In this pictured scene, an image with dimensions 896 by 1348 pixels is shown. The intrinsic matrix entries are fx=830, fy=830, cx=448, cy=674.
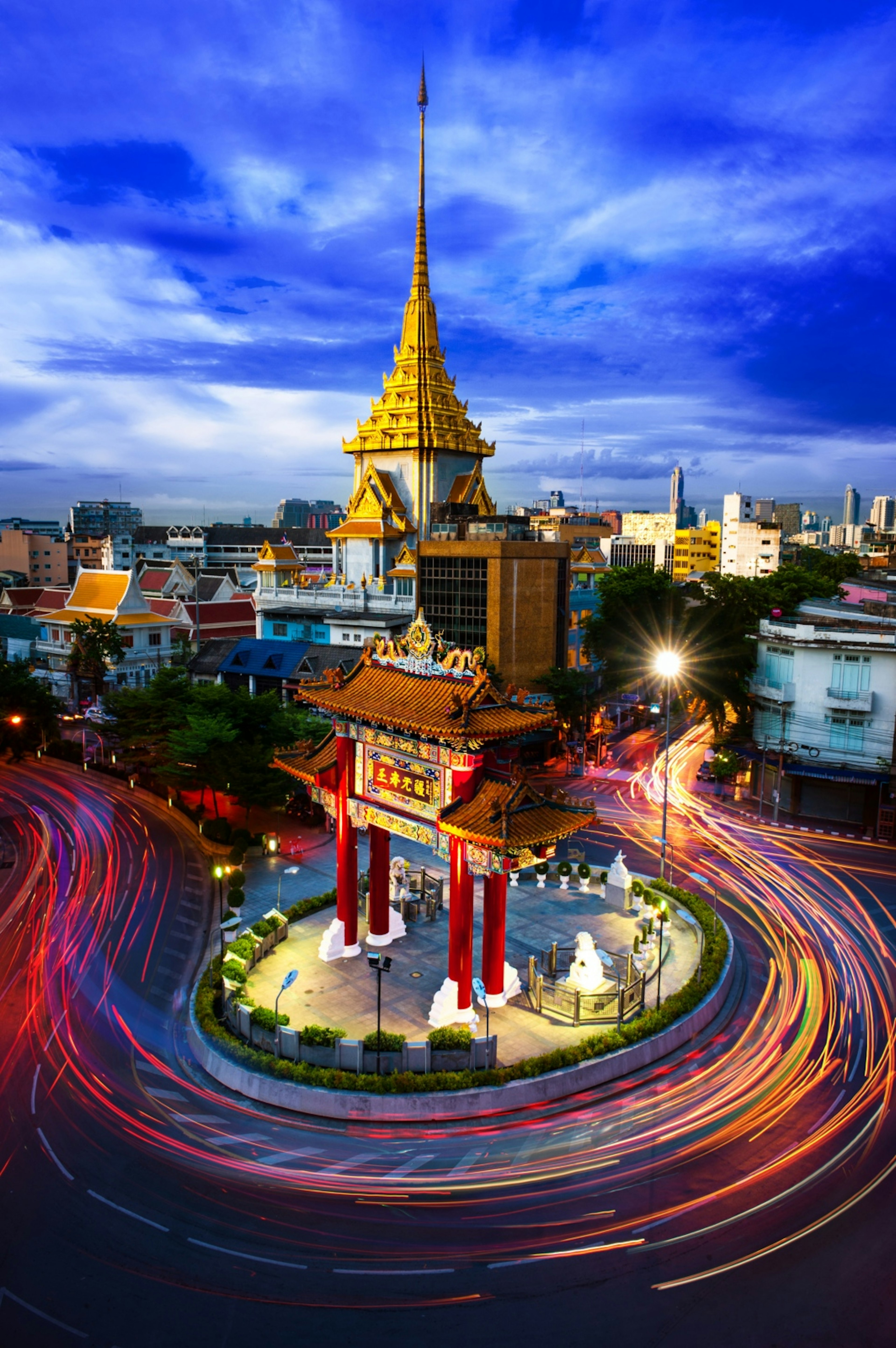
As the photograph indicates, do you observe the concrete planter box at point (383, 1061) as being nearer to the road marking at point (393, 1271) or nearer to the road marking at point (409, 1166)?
the road marking at point (409, 1166)

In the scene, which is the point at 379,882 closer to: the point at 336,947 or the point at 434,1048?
Answer: the point at 336,947

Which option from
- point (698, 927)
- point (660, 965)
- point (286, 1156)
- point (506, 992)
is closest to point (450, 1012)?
point (506, 992)

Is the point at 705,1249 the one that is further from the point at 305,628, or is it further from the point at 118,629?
the point at 118,629

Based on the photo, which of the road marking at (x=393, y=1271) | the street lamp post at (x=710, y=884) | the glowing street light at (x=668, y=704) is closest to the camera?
the road marking at (x=393, y=1271)

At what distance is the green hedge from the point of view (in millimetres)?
19578

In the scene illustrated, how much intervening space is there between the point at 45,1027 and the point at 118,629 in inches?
1945

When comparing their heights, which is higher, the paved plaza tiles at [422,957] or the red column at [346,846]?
the red column at [346,846]

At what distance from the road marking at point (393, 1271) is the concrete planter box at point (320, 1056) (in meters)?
5.55

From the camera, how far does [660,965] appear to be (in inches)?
940

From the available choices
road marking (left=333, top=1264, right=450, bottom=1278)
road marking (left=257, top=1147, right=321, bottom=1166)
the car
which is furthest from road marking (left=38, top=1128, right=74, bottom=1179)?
the car

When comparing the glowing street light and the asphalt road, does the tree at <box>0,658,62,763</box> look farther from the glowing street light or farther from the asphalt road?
the glowing street light

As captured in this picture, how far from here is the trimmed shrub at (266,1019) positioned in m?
21.2

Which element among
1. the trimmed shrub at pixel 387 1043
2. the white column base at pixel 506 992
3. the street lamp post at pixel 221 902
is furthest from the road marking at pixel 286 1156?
the street lamp post at pixel 221 902

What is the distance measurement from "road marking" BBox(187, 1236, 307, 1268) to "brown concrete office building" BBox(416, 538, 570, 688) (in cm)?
4344
